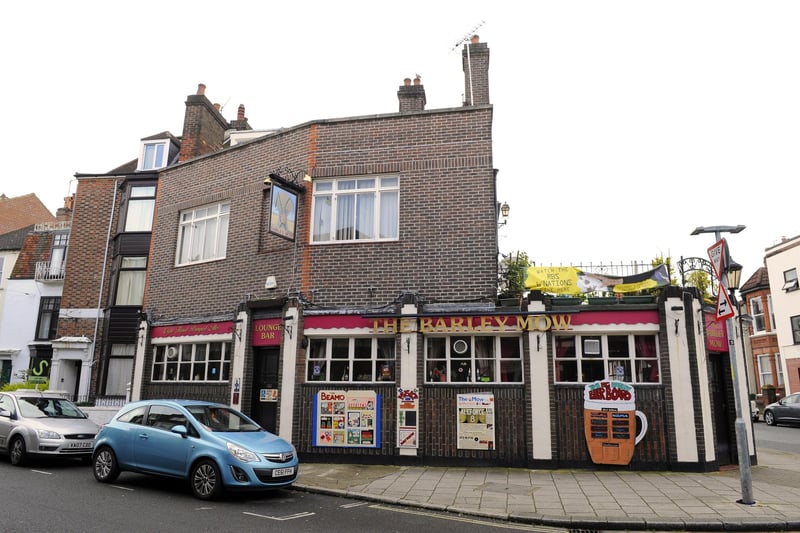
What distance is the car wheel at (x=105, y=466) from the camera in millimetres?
9344

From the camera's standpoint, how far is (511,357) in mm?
11609

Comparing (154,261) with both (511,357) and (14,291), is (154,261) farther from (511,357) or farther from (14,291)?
(14,291)

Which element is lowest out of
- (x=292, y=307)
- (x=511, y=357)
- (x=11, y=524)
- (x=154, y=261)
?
(x=11, y=524)

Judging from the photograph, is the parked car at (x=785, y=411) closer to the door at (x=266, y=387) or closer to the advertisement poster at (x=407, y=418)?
the advertisement poster at (x=407, y=418)

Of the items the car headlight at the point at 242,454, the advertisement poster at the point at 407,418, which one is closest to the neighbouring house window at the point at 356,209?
the advertisement poster at the point at 407,418

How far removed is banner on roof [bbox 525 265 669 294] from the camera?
12078 millimetres

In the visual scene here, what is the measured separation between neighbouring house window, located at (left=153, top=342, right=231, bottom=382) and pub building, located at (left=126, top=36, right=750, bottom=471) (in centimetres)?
5

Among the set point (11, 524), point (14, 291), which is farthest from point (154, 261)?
point (14, 291)

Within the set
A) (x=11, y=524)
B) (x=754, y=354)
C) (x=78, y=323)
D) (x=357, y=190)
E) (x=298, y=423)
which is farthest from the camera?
(x=754, y=354)

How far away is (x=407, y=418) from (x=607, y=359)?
446 cm

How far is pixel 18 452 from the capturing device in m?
11.0

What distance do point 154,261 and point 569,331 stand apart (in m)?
12.2

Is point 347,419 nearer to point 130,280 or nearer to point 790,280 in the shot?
point 130,280

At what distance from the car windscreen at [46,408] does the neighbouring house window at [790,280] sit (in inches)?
1306
